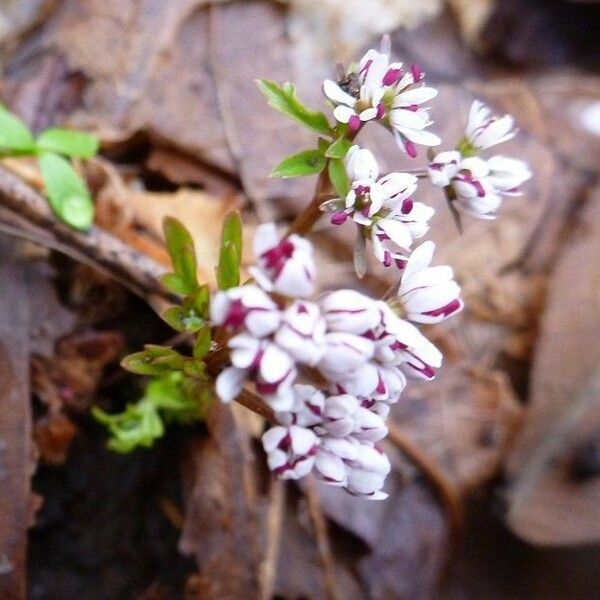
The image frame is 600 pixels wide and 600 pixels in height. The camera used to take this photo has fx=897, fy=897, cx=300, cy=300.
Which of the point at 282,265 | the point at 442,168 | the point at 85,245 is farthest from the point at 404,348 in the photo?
the point at 85,245

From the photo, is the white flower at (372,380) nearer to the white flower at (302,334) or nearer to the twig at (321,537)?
the white flower at (302,334)

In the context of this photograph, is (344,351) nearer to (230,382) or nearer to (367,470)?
(230,382)

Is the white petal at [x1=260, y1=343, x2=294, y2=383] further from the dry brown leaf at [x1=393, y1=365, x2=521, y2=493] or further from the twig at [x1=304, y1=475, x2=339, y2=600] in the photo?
the dry brown leaf at [x1=393, y1=365, x2=521, y2=493]

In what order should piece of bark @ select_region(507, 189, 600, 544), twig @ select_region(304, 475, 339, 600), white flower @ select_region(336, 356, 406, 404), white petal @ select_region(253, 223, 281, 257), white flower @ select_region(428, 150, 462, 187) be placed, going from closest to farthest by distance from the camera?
white petal @ select_region(253, 223, 281, 257), white flower @ select_region(336, 356, 406, 404), white flower @ select_region(428, 150, 462, 187), twig @ select_region(304, 475, 339, 600), piece of bark @ select_region(507, 189, 600, 544)

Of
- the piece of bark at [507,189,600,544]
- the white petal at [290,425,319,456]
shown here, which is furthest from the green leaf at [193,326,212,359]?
the piece of bark at [507,189,600,544]

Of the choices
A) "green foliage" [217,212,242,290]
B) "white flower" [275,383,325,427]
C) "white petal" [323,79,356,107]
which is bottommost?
"white flower" [275,383,325,427]

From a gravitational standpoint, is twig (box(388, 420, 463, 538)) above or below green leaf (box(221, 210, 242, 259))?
below

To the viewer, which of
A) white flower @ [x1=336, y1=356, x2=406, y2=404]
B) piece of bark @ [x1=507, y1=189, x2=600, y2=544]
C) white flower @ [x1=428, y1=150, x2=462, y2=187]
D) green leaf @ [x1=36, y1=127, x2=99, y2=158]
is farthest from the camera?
piece of bark @ [x1=507, y1=189, x2=600, y2=544]

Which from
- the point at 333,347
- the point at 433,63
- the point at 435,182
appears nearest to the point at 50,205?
the point at 435,182

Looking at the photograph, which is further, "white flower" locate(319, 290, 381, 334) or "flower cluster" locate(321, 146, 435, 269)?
"flower cluster" locate(321, 146, 435, 269)
